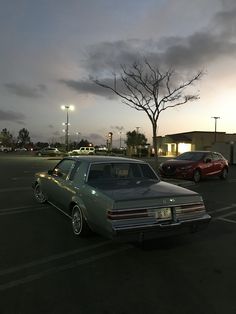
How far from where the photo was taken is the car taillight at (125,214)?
5578mm

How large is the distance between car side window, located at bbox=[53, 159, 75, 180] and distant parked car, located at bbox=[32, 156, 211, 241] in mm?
40

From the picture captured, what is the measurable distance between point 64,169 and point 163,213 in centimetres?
317

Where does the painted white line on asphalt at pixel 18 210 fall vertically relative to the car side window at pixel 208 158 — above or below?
below

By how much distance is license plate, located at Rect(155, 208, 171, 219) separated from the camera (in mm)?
5820

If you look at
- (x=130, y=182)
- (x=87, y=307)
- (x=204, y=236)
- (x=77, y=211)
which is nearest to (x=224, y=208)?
(x=204, y=236)

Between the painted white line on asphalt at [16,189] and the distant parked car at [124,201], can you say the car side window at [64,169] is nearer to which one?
the distant parked car at [124,201]

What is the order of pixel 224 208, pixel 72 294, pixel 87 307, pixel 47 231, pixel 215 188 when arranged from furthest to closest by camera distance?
pixel 215 188 → pixel 224 208 → pixel 47 231 → pixel 72 294 → pixel 87 307

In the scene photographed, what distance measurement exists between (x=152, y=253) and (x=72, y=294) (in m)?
1.91

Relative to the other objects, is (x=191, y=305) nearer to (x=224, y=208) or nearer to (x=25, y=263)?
(x=25, y=263)

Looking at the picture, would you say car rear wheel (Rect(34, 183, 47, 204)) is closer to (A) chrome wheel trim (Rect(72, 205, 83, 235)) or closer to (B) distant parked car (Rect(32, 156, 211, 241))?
(B) distant parked car (Rect(32, 156, 211, 241))

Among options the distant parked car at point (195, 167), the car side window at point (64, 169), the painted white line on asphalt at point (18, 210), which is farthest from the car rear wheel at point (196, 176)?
the car side window at point (64, 169)

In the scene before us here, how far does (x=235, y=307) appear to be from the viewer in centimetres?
409

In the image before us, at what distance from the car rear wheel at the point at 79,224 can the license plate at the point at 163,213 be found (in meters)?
1.38

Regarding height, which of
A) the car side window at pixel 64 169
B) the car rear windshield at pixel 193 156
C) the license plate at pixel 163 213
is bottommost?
the license plate at pixel 163 213
